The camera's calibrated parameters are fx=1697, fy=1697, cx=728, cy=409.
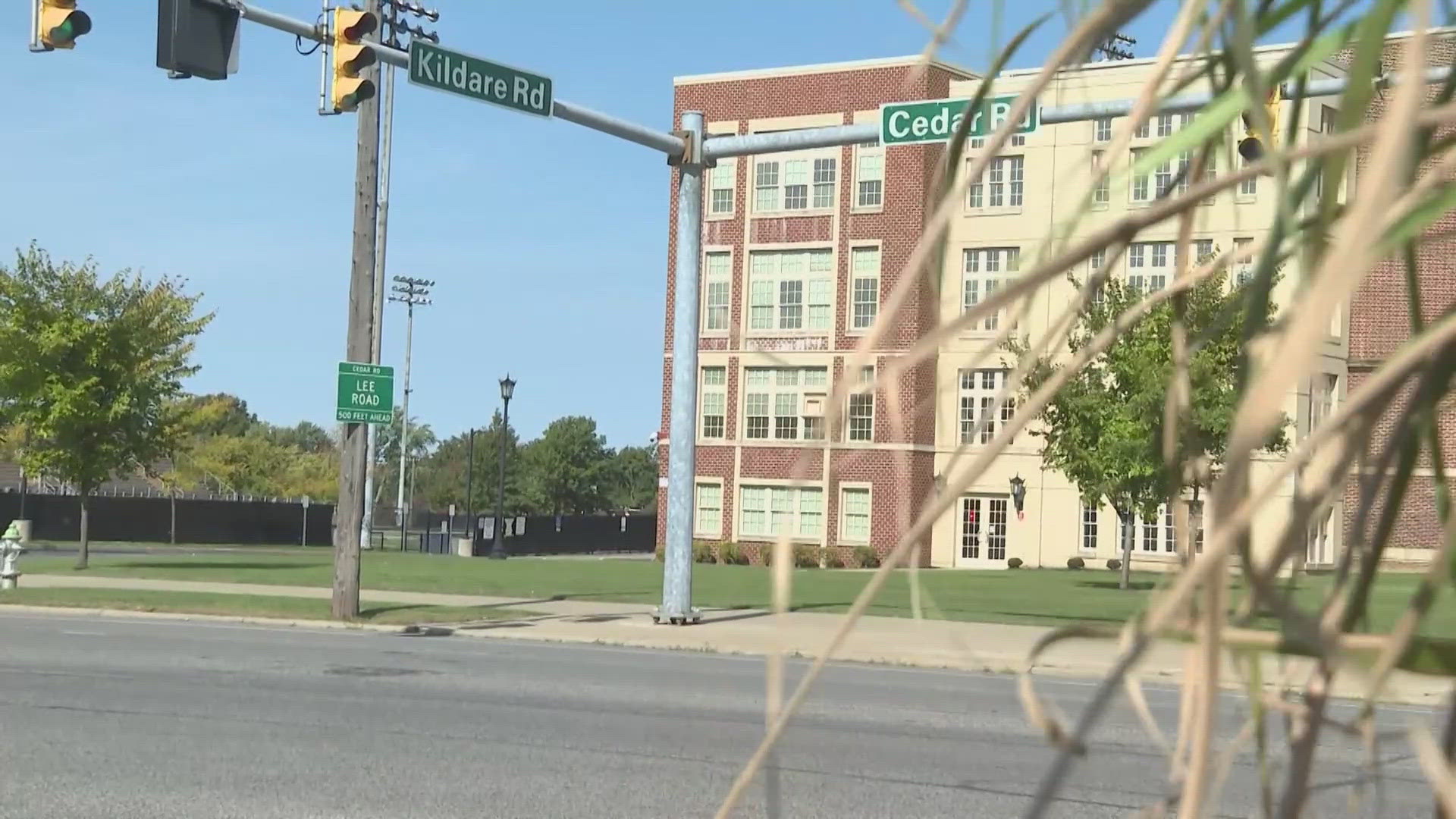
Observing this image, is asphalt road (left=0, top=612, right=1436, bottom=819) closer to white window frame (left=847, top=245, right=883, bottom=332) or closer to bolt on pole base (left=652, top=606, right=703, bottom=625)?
bolt on pole base (left=652, top=606, right=703, bottom=625)

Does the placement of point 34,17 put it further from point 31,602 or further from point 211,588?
point 211,588

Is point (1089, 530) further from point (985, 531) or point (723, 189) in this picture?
point (723, 189)

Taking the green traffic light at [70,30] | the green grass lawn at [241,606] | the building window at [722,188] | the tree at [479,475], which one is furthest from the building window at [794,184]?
the tree at [479,475]

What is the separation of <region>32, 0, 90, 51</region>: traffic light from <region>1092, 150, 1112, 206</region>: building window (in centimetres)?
1531

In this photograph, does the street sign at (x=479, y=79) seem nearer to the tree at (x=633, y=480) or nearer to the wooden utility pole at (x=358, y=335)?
the wooden utility pole at (x=358, y=335)

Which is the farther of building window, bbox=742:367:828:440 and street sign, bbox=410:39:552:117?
building window, bbox=742:367:828:440

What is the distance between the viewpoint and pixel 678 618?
68.0ft

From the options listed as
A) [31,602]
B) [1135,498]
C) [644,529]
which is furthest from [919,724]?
[644,529]

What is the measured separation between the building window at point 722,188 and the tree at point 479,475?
43.9 metres

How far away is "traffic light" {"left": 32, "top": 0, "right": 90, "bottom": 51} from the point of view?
1462 cm

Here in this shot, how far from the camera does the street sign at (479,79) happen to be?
1555 cm

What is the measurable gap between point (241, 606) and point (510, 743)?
13321 mm

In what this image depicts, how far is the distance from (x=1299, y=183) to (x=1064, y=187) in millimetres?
125

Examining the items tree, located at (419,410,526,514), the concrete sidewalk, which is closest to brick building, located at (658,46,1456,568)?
the concrete sidewalk
